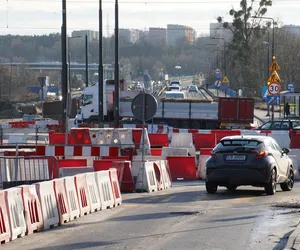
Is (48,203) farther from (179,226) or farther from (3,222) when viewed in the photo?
(179,226)

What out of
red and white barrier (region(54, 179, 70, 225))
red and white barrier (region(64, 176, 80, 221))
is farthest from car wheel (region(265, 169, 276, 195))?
red and white barrier (region(54, 179, 70, 225))

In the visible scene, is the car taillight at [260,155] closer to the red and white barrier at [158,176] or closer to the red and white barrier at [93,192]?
the red and white barrier at [158,176]

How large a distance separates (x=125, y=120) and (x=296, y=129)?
17.8 m

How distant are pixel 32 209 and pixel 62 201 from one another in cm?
126

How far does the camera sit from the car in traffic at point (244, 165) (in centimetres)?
1930

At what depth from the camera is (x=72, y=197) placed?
14.8 m

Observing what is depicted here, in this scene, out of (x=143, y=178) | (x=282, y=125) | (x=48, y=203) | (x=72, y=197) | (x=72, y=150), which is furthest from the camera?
(x=282, y=125)

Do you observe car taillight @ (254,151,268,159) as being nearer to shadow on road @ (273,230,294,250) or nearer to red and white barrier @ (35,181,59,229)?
shadow on road @ (273,230,294,250)

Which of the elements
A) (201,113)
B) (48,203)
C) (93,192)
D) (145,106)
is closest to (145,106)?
(145,106)

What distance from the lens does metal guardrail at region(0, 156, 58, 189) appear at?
18.7 metres

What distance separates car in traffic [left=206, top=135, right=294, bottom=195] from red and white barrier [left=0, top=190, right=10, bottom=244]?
8.23 meters

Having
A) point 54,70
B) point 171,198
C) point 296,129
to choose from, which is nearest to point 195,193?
point 171,198

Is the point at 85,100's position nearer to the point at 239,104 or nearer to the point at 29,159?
the point at 239,104

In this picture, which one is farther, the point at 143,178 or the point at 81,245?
the point at 143,178
